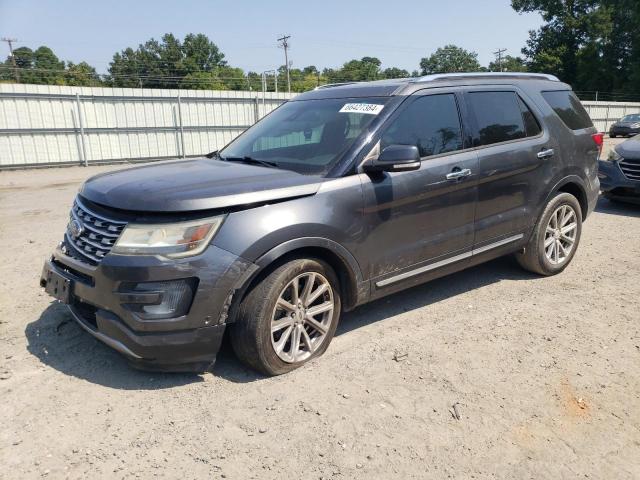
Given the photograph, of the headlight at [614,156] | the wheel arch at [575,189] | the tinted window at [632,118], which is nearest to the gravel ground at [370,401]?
the wheel arch at [575,189]

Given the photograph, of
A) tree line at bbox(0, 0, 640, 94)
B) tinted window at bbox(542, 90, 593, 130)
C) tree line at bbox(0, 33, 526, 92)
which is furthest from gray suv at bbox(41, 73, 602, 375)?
tree line at bbox(0, 33, 526, 92)

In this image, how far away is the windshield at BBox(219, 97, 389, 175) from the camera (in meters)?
3.73

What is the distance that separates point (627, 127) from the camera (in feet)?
89.7

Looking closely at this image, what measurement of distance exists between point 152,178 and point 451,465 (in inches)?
97.7

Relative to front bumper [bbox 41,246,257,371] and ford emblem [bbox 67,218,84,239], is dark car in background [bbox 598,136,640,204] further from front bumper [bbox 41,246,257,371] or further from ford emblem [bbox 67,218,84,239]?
ford emblem [bbox 67,218,84,239]

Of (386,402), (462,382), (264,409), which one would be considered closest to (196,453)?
(264,409)

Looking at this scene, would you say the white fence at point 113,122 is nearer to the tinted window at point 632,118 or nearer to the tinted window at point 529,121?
the tinted window at point 529,121

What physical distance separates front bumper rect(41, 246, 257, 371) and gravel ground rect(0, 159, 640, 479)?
0.30 metres

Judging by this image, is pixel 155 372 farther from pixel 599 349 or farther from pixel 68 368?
pixel 599 349

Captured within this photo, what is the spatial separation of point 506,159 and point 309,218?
2.14m

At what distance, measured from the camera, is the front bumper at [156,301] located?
292 cm

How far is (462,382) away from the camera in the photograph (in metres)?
3.28

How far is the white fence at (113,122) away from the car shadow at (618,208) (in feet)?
46.1

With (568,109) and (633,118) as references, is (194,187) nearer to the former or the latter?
(568,109)
